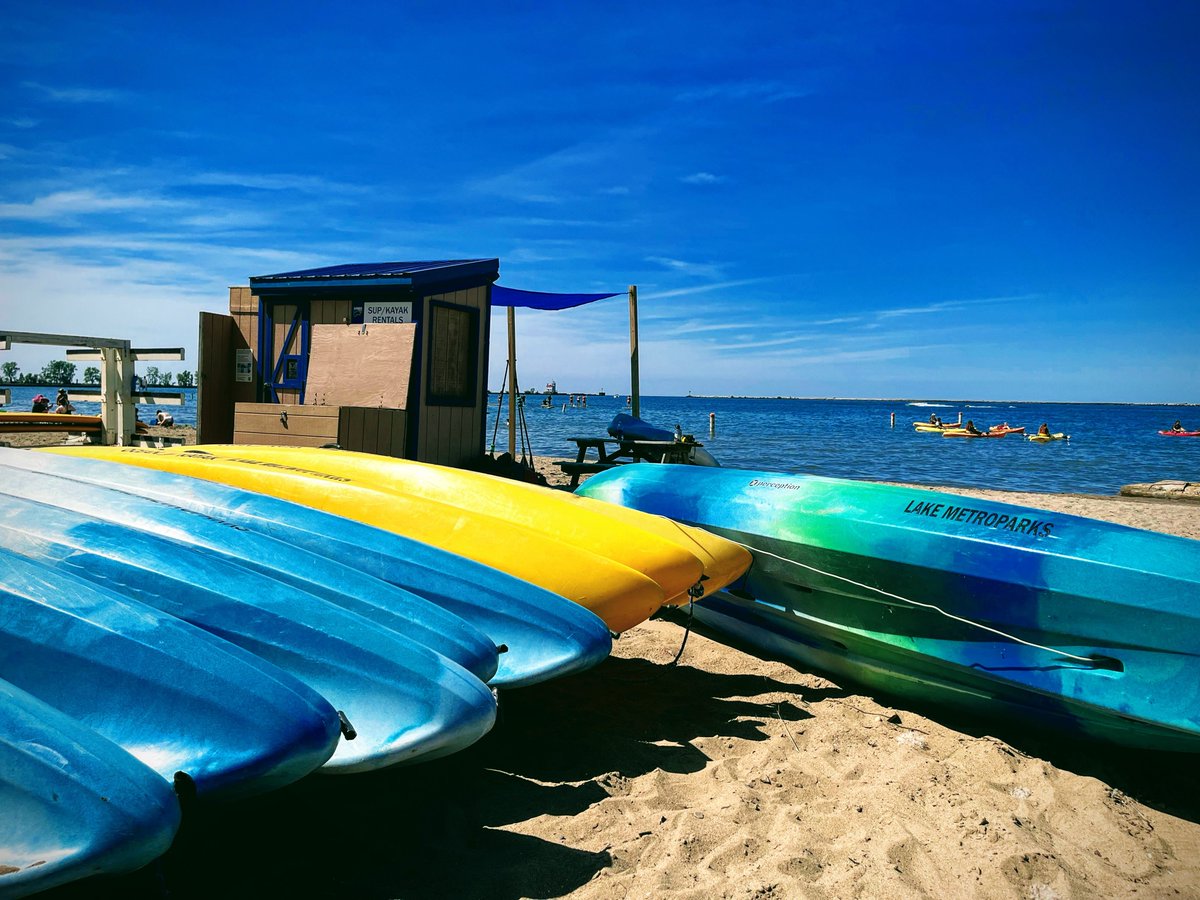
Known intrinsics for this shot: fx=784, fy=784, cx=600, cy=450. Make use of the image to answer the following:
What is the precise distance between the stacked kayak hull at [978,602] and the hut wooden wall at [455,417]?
4.53 metres

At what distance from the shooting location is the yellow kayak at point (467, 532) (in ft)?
11.1

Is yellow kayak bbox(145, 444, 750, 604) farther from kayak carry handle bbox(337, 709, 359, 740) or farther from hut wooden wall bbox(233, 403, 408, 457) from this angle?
hut wooden wall bbox(233, 403, 408, 457)

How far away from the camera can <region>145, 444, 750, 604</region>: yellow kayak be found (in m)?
3.69

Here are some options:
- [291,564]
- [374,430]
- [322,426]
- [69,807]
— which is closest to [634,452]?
[374,430]

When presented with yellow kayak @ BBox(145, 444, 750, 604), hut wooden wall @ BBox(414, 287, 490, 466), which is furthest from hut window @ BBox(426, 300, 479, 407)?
yellow kayak @ BBox(145, 444, 750, 604)

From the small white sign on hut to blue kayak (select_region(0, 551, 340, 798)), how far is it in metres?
6.06

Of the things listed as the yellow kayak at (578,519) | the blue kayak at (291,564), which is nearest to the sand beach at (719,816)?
the blue kayak at (291,564)

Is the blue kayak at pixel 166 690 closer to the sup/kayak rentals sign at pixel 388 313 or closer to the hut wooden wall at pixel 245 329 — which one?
the sup/kayak rentals sign at pixel 388 313

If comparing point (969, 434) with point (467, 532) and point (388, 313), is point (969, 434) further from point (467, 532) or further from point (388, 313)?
point (467, 532)

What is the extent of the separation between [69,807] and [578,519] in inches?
101

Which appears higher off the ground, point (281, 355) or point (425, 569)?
point (281, 355)

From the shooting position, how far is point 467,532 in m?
3.79

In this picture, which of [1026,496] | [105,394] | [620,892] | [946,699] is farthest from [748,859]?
[1026,496]

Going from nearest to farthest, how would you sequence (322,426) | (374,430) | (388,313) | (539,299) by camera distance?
(322,426) < (374,430) < (388,313) < (539,299)
